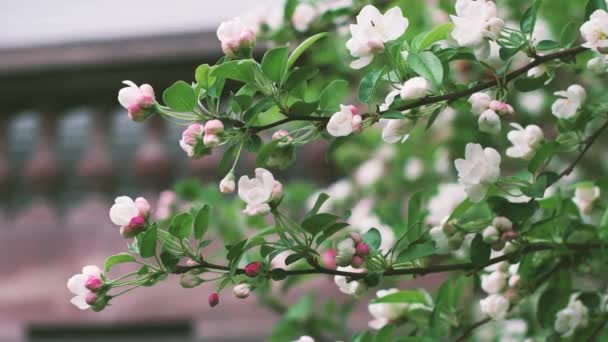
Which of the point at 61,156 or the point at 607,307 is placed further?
the point at 61,156

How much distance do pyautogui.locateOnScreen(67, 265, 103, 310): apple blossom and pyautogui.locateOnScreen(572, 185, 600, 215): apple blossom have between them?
2.03ft

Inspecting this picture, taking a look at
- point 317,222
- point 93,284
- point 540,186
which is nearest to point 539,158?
point 540,186

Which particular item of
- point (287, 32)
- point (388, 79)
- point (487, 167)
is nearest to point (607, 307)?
point (487, 167)

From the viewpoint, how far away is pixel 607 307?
51.7 inches

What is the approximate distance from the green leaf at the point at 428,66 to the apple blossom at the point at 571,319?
371 mm

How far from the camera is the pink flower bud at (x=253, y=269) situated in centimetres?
101

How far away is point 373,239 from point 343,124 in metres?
0.16

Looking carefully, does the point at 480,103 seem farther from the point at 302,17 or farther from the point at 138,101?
the point at 302,17

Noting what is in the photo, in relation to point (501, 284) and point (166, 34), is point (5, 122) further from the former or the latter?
point (501, 284)

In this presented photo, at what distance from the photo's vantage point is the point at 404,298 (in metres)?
1.21

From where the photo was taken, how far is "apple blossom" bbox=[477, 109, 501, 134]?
1.00m

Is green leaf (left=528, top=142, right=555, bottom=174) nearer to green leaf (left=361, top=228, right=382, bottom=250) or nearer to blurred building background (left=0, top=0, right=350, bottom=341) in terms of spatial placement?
green leaf (left=361, top=228, right=382, bottom=250)

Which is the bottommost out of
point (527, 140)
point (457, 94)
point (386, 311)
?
point (386, 311)

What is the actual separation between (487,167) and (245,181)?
25 centimetres
